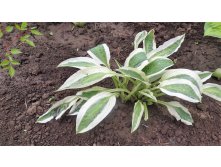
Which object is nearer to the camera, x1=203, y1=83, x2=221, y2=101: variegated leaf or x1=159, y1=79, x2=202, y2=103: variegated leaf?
x1=159, y1=79, x2=202, y2=103: variegated leaf

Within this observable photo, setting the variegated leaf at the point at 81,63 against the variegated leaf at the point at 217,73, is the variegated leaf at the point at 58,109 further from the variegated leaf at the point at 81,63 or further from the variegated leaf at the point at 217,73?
the variegated leaf at the point at 217,73

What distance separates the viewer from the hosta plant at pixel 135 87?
1117mm

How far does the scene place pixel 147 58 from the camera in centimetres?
126

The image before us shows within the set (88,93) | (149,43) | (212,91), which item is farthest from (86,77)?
(212,91)

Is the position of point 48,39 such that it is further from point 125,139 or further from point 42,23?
point 125,139

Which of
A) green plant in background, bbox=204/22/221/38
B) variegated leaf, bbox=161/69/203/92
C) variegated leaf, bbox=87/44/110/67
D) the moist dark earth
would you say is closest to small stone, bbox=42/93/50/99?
the moist dark earth

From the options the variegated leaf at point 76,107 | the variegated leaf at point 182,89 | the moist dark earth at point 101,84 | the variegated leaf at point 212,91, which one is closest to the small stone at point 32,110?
the moist dark earth at point 101,84

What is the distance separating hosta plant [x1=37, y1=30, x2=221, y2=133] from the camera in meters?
1.12

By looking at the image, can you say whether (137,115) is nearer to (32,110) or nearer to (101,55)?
(101,55)

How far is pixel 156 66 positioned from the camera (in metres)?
1.21

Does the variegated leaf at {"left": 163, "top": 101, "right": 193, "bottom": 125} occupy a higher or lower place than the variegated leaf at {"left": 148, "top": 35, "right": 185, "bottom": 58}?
lower

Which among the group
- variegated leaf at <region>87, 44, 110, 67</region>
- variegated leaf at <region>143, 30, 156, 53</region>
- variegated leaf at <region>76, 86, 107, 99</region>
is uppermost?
variegated leaf at <region>143, 30, 156, 53</region>

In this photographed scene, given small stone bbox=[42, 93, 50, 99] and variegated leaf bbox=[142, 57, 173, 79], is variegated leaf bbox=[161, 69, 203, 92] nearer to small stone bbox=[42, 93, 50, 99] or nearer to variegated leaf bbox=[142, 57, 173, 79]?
variegated leaf bbox=[142, 57, 173, 79]

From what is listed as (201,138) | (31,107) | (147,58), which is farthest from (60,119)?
(201,138)
